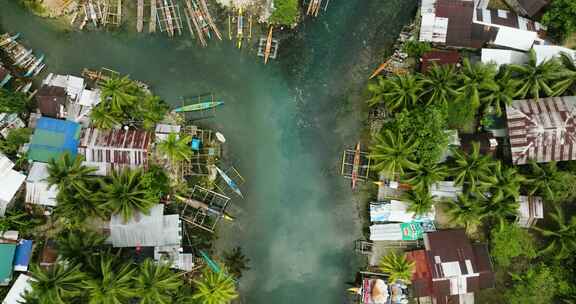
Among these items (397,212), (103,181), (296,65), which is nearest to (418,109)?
(397,212)

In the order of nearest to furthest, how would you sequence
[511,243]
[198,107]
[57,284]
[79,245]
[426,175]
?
[57,284]
[79,245]
[426,175]
[511,243]
[198,107]

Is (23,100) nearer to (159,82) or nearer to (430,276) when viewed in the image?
(159,82)

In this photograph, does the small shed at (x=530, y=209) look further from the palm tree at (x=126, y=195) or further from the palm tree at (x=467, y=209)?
the palm tree at (x=126, y=195)

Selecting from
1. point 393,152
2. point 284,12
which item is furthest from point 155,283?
point 284,12

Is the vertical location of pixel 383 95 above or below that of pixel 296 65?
below

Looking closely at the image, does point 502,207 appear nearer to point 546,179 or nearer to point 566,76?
point 546,179

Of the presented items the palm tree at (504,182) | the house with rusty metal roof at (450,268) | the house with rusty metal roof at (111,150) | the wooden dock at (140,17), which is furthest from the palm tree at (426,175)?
the wooden dock at (140,17)
